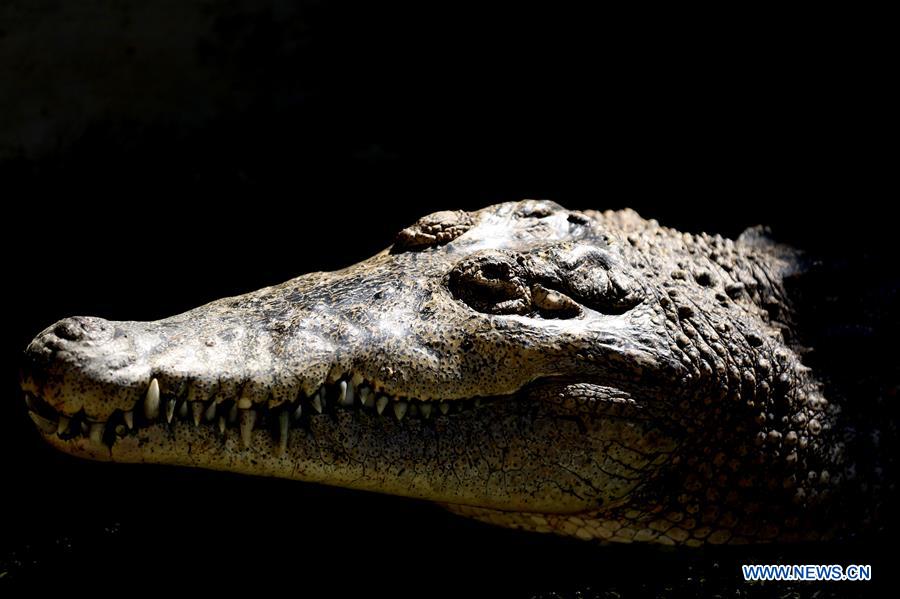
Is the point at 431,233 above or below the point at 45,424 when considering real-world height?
above

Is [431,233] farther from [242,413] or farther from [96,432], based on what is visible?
[96,432]

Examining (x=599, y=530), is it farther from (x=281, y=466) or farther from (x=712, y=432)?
(x=281, y=466)

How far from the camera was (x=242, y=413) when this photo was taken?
9.72ft

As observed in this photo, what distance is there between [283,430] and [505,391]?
730 mm

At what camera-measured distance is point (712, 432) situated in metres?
3.31

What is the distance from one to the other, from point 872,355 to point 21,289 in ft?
12.9

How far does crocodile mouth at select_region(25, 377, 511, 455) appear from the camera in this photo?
2855 mm

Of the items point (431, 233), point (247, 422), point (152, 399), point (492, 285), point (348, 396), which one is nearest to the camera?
point (152, 399)

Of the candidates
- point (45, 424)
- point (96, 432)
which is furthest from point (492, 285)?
point (45, 424)

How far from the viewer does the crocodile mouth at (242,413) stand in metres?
2.86

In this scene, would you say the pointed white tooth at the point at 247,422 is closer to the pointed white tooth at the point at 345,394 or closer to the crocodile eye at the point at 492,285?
the pointed white tooth at the point at 345,394

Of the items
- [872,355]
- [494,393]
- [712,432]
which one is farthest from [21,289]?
[872,355]

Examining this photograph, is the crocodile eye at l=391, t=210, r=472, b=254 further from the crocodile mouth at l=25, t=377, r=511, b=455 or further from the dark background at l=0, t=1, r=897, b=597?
the dark background at l=0, t=1, r=897, b=597

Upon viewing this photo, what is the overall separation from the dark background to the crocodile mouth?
26.7 inches
